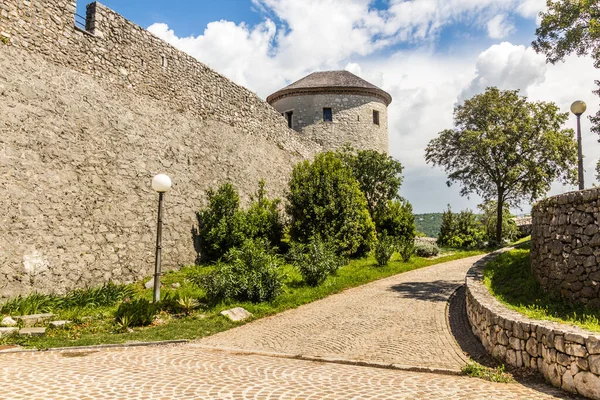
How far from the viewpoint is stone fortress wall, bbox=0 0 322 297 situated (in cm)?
1031

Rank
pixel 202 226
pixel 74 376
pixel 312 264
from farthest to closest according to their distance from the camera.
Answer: pixel 202 226 < pixel 312 264 < pixel 74 376

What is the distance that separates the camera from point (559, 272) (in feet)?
26.7

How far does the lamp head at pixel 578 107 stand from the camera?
10.6 metres

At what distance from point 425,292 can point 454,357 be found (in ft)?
17.6

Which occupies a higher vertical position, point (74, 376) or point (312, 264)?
point (312, 264)

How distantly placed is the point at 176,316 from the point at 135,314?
4.01ft

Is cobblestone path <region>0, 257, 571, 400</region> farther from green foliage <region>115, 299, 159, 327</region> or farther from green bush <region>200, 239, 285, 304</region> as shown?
green foliage <region>115, 299, 159, 327</region>

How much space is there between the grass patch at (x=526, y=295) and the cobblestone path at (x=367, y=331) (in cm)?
124

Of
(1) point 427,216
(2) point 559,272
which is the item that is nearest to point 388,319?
(2) point 559,272

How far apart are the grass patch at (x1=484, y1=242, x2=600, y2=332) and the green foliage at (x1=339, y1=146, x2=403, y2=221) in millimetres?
10627

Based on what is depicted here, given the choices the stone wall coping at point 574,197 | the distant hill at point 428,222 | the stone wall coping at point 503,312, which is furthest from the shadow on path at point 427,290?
the distant hill at point 428,222

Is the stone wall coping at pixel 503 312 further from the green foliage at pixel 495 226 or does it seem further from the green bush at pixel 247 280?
the green foliage at pixel 495 226

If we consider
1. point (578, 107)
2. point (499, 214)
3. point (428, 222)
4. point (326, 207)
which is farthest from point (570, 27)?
point (428, 222)

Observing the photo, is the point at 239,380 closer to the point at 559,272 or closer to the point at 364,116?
the point at 559,272
